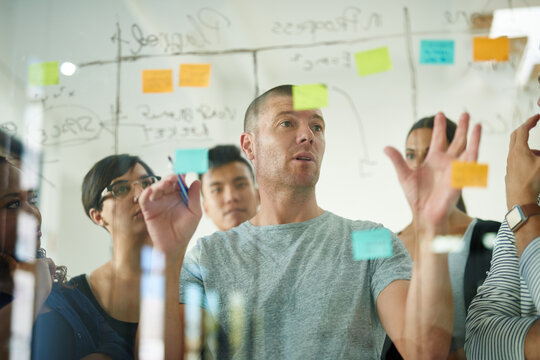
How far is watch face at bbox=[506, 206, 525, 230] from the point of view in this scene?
104cm

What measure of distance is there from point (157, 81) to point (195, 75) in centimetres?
12

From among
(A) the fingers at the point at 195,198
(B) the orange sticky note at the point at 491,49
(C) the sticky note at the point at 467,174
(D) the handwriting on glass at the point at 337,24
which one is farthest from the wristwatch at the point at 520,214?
(A) the fingers at the point at 195,198

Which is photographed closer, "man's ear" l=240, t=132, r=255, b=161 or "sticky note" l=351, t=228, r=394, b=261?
"sticky note" l=351, t=228, r=394, b=261

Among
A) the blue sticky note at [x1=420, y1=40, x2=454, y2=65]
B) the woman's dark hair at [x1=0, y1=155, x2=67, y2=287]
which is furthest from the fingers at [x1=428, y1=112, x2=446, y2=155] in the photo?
the woman's dark hair at [x1=0, y1=155, x2=67, y2=287]

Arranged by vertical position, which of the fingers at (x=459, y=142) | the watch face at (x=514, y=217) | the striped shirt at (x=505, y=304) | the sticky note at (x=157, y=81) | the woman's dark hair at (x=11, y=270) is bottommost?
the striped shirt at (x=505, y=304)

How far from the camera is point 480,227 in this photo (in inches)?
48.2

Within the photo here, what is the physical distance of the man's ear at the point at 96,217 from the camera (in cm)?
136

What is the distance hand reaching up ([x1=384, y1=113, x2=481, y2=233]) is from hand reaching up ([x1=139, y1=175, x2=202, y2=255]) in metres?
0.53

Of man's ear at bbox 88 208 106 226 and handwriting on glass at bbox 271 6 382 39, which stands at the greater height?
handwriting on glass at bbox 271 6 382 39

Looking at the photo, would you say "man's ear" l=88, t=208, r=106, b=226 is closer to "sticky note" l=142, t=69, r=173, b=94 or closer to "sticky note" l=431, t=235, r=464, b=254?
"sticky note" l=142, t=69, r=173, b=94

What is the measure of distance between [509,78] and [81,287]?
133 cm

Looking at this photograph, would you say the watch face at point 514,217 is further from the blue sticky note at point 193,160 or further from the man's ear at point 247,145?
the blue sticky note at point 193,160

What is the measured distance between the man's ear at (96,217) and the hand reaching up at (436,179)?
846 mm

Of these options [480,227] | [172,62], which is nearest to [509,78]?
[480,227]
